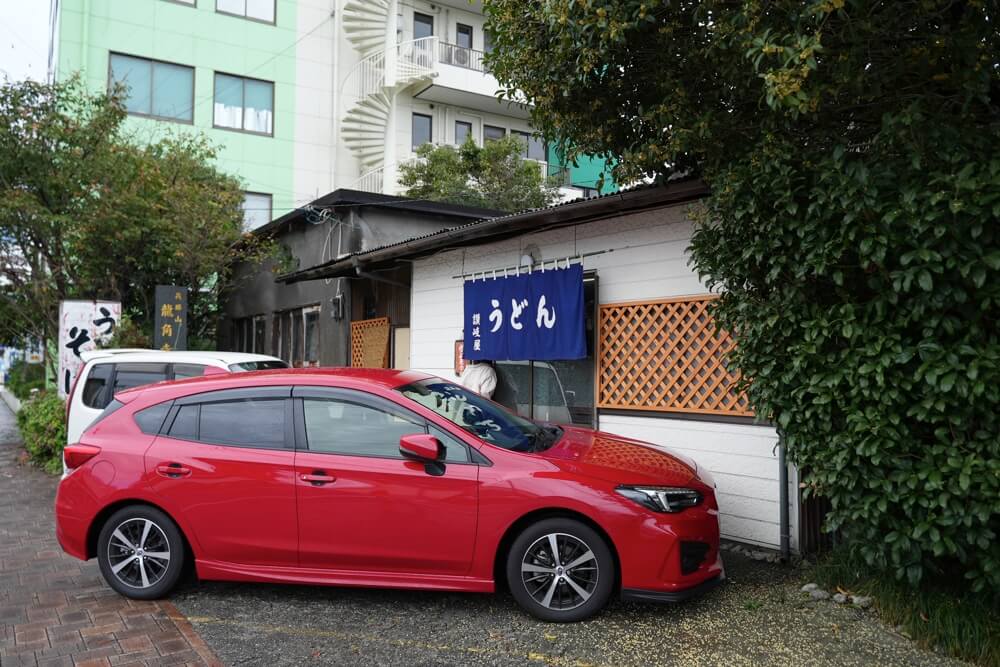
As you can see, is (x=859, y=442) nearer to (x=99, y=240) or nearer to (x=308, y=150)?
(x=99, y=240)

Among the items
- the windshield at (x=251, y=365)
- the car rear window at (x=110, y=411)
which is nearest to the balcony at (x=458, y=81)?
the windshield at (x=251, y=365)

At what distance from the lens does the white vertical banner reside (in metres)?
11.1

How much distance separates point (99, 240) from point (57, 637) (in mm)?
11383

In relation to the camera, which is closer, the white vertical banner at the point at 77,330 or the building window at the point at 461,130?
the white vertical banner at the point at 77,330

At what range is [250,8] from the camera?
22844 millimetres

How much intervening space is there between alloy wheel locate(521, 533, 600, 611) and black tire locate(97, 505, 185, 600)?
249 cm

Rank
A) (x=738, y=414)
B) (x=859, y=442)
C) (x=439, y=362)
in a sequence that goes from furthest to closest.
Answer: (x=439, y=362), (x=738, y=414), (x=859, y=442)

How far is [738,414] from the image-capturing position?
616cm

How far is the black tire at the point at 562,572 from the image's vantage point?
4336mm

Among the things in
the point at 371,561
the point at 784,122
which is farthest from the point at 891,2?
the point at 371,561

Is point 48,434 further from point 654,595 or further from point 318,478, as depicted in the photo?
point 654,595

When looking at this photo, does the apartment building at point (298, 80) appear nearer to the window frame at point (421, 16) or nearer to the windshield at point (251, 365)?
the window frame at point (421, 16)

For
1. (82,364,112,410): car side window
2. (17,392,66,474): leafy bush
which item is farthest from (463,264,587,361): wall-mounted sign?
(17,392,66,474): leafy bush

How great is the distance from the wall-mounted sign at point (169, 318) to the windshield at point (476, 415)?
340 inches
